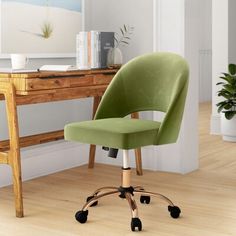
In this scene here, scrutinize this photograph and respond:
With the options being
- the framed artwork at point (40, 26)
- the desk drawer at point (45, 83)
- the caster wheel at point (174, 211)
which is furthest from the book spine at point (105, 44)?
the caster wheel at point (174, 211)

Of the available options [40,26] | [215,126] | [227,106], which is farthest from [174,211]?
[215,126]

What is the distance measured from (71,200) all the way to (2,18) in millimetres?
1290

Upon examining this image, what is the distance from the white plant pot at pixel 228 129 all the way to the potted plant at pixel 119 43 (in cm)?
171

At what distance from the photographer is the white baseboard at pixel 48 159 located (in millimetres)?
3941

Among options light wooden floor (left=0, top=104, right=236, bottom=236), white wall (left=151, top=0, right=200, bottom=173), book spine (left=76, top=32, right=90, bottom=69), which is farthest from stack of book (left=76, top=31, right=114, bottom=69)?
light wooden floor (left=0, top=104, right=236, bottom=236)

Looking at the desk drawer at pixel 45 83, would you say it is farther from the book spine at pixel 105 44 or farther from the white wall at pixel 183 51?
the white wall at pixel 183 51

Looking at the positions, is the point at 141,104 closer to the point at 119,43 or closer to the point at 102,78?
the point at 102,78

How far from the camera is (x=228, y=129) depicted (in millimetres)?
5566

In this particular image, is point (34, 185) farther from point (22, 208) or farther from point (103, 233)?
point (103, 233)

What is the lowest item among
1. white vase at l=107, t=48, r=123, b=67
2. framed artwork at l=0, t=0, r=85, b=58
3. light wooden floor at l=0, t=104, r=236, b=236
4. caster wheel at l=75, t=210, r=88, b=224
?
light wooden floor at l=0, t=104, r=236, b=236

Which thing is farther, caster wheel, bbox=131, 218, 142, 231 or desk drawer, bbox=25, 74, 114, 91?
desk drawer, bbox=25, 74, 114, 91

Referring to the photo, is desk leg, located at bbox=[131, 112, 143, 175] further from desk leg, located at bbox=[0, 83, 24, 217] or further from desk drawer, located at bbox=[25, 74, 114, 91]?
desk leg, located at bbox=[0, 83, 24, 217]

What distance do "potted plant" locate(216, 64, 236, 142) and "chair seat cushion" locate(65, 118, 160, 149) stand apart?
2625 millimetres

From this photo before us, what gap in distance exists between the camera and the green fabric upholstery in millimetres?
2836
